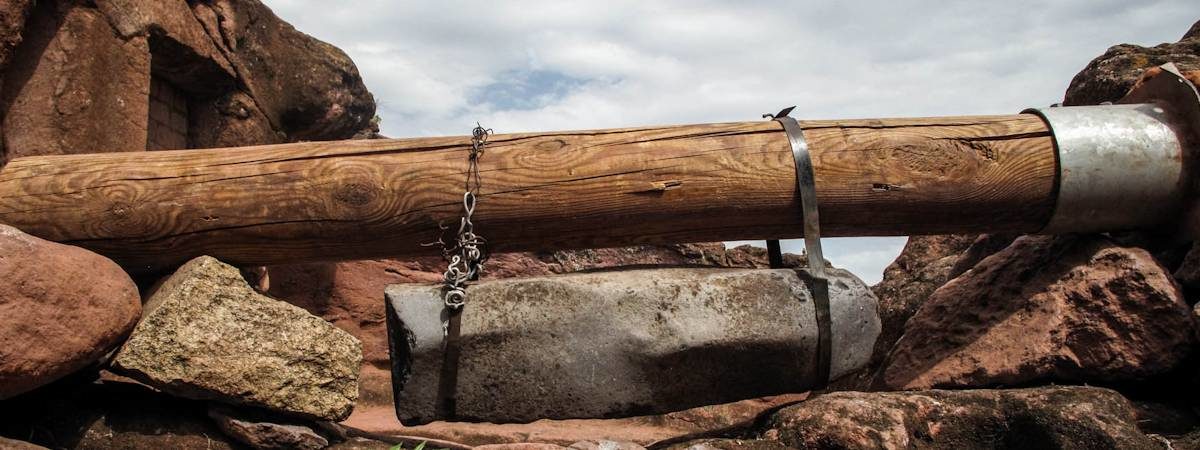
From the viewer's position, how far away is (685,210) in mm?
2910

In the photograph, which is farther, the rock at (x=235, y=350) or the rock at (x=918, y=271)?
the rock at (x=918, y=271)

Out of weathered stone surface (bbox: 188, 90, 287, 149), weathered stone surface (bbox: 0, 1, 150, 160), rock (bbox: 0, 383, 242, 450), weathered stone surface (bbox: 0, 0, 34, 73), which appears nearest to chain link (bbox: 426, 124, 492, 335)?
rock (bbox: 0, 383, 242, 450)

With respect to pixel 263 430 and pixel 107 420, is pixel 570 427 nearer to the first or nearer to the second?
pixel 263 430

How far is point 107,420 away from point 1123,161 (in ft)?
11.5

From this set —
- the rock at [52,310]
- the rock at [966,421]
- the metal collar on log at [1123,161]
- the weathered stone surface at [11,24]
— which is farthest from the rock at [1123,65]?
the weathered stone surface at [11,24]

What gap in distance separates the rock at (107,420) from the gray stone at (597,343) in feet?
2.76

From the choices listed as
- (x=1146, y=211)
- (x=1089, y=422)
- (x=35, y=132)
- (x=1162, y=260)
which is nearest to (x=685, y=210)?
(x=1089, y=422)

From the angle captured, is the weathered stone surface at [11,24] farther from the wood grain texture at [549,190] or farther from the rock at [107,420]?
the rock at [107,420]

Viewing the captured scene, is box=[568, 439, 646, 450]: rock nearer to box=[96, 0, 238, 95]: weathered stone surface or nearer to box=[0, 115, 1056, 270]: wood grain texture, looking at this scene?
box=[0, 115, 1056, 270]: wood grain texture

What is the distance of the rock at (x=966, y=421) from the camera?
262 cm

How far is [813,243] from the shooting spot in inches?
113

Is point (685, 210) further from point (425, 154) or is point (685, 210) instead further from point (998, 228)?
point (998, 228)

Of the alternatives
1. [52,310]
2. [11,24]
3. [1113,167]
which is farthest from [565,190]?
[11,24]

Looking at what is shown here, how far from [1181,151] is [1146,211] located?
226 mm
